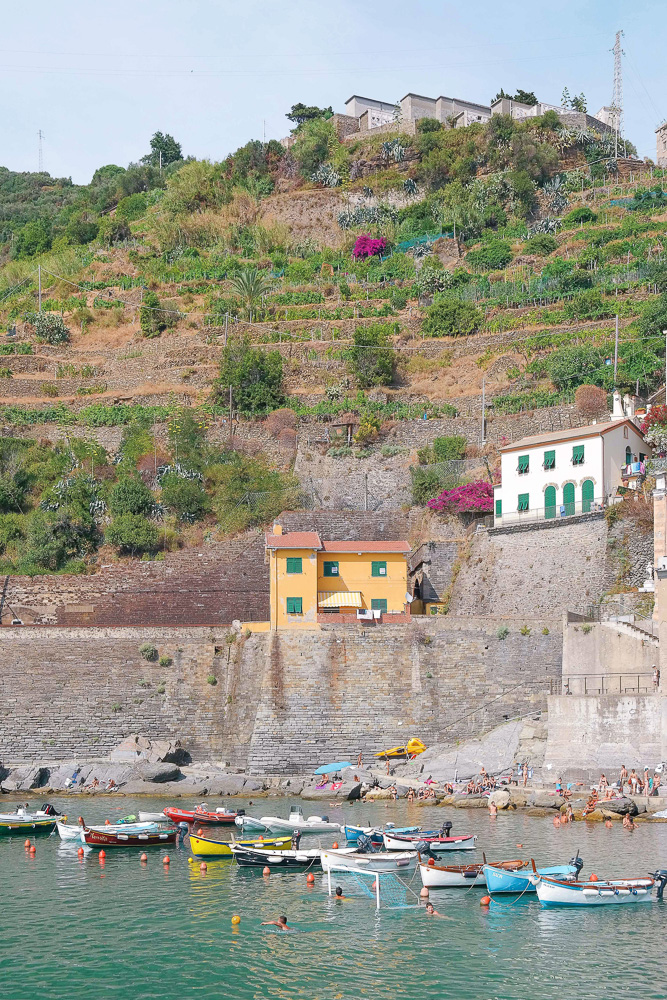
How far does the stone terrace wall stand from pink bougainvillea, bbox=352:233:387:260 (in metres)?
45.7

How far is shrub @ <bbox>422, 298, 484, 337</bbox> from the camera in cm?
6850

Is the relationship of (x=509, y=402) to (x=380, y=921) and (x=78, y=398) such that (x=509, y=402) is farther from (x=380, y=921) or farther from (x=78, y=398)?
(x=380, y=921)

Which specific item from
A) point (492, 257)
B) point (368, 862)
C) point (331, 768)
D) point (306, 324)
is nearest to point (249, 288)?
point (306, 324)

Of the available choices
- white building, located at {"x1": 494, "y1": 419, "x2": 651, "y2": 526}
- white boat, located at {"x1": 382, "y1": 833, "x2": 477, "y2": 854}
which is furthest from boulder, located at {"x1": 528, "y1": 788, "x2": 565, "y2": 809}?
white building, located at {"x1": 494, "y1": 419, "x2": 651, "y2": 526}

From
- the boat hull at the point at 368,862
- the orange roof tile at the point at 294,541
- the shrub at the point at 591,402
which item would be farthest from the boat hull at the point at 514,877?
the shrub at the point at 591,402

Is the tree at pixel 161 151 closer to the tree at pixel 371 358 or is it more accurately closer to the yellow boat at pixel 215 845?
the tree at pixel 371 358

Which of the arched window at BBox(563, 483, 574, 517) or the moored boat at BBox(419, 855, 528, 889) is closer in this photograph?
the moored boat at BBox(419, 855, 528, 889)

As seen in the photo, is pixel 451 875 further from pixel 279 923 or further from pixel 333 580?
pixel 333 580

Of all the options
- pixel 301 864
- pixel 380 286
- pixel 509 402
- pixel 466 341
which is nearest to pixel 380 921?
pixel 301 864

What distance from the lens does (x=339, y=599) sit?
44.4 metres

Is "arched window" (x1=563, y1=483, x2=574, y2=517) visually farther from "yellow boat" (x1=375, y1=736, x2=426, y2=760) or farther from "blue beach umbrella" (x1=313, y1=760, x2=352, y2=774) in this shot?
"blue beach umbrella" (x1=313, y1=760, x2=352, y2=774)

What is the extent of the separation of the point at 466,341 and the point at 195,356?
636 inches

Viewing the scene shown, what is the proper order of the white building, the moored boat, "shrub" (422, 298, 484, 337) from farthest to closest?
"shrub" (422, 298, 484, 337), the white building, the moored boat

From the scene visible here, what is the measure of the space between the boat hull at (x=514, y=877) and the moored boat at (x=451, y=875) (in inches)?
23.1
